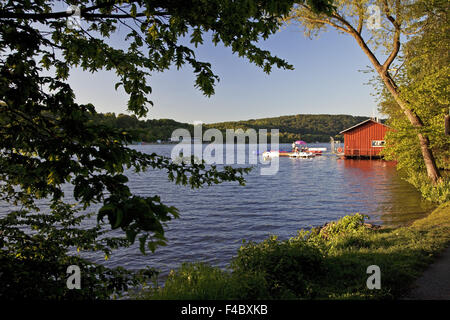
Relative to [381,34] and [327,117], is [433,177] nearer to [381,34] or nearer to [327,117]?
[381,34]

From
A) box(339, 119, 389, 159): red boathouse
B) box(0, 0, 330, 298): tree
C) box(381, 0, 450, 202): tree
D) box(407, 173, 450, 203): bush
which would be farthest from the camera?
box(339, 119, 389, 159): red boathouse

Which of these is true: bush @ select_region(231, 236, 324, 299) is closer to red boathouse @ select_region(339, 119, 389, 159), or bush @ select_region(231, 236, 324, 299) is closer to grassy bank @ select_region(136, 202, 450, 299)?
grassy bank @ select_region(136, 202, 450, 299)

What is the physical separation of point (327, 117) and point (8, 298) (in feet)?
687

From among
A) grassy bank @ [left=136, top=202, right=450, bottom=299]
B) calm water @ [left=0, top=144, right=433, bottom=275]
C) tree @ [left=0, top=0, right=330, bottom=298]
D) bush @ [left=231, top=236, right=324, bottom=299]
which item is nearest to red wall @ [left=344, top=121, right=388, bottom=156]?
calm water @ [left=0, top=144, right=433, bottom=275]

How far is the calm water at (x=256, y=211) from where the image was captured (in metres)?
13.1

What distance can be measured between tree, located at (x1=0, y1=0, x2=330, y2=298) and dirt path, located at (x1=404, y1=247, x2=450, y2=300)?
185 inches

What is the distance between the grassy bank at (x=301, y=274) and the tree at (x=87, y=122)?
1748 millimetres

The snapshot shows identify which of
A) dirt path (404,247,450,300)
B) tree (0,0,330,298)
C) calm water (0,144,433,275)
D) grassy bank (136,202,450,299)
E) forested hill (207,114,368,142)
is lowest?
calm water (0,144,433,275)

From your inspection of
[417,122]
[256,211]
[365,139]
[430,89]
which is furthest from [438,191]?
[365,139]

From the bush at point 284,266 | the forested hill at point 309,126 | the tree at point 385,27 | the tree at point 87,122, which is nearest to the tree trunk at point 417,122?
the tree at point 385,27

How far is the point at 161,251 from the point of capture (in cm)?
1337

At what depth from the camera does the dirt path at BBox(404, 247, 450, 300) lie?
6.13 m

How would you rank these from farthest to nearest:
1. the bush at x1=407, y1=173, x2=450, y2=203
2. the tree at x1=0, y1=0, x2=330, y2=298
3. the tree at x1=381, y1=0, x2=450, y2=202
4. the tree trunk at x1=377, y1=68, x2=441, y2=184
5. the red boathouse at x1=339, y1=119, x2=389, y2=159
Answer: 1. the red boathouse at x1=339, y1=119, x2=389, y2=159
2. the tree trunk at x1=377, y1=68, x2=441, y2=184
3. the bush at x1=407, y1=173, x2=450, y2=203
4. the tree at x1=381, y1=0, x2=450, y2=202
5. the tree at x1=0, y1=0, x2=330, y2=298

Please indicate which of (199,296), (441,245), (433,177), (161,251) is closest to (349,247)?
(441,245)
